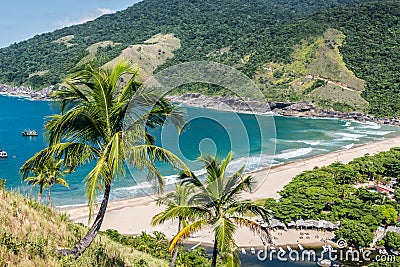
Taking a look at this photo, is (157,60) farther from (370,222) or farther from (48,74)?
(370,222)

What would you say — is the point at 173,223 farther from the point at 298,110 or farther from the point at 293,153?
the point at 298,110

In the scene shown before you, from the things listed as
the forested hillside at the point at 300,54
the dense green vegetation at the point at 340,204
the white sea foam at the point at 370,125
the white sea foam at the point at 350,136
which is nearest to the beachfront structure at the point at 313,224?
the dense green vegetation at the point at 340,204

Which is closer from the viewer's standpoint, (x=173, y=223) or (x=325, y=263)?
(x=325, y=263)

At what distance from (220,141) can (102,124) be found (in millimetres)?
45174

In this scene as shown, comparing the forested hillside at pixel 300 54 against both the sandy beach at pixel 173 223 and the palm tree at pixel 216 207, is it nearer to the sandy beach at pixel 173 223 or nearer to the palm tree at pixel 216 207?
the sandy beach at pixel 173 223

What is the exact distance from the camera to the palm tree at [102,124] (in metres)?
6.63

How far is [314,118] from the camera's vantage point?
94750 mm

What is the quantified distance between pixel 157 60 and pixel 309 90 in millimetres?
65930

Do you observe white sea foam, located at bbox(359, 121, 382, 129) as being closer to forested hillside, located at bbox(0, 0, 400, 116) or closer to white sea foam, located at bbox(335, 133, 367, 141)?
forested hillside, located at bbox(0, 0, 400, 116)

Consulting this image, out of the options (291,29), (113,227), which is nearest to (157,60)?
(291,29)

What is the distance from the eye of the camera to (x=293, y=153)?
180ft
